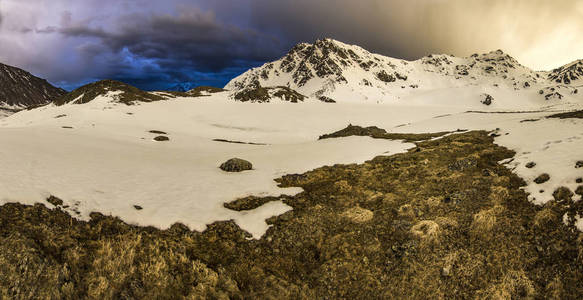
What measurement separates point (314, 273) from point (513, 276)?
6.25 metres

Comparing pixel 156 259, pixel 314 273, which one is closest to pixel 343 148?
pixel 314 273

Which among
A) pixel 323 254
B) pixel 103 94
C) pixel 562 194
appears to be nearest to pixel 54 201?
pixel 323 254

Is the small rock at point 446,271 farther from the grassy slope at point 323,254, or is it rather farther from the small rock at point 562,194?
the small rock at point 562,194

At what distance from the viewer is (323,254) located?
31.7 ft

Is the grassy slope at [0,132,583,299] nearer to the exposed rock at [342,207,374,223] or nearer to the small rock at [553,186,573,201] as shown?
the exposed rock at [342,207,374,223]

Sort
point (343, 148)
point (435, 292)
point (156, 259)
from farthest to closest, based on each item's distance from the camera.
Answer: point (343, 148), point (156, 259), point (435, 292)

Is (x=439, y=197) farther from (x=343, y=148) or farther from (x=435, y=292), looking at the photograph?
(x=343, y=148)

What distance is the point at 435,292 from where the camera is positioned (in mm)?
7934

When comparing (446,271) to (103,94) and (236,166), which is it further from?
(103,94)

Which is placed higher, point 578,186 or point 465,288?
point 578,186

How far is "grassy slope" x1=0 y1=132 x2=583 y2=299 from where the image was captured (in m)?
7.62

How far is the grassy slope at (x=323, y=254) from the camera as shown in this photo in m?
7.62

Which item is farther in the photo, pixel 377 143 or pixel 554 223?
pixel 377 143

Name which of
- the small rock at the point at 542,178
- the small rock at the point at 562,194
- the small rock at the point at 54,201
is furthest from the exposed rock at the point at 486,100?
the small rock at the point at 54,201
